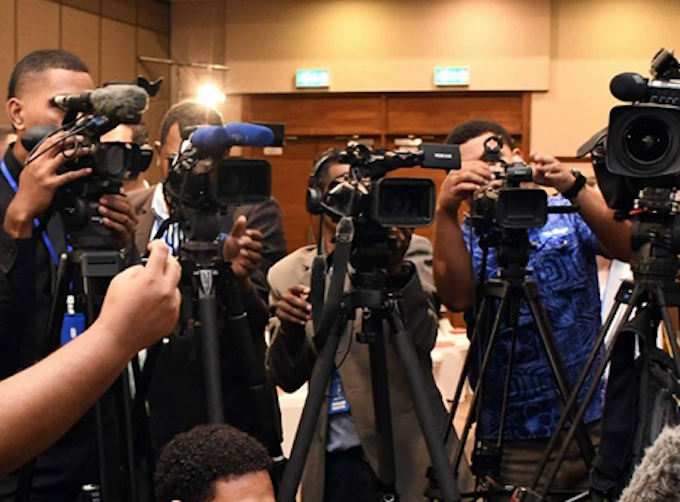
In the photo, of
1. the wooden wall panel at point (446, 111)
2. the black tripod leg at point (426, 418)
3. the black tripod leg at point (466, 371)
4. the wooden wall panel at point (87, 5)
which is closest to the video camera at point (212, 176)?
the black tripod leg at point (426, 418)

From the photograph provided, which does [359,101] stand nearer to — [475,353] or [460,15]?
[460,15]

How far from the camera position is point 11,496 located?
185cm

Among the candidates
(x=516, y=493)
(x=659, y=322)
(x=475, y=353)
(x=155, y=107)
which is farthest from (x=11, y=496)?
(x=155, y=107)

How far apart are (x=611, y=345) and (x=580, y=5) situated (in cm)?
735

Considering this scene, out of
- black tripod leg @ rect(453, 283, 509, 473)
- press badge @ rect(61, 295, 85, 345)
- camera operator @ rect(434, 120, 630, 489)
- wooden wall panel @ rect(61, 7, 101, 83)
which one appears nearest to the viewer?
press badge @ rect(61, 295, 85, 345)

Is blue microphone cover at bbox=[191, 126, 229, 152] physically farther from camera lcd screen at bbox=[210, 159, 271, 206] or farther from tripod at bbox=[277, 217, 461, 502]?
tripod at bbox=[277, 217, 461, 502]

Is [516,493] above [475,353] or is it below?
below

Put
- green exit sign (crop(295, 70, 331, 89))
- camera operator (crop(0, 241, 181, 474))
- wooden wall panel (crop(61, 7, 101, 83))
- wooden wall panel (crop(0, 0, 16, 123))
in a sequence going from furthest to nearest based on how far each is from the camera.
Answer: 1. green exit sign (crop(295, 70, 331, 89))
2. wooden wall panel (crop(61, 7, 101, 83))
3. wooden wall panel (crop(0, 0, 16, 123))
4. camera operator (crop(0, 241, 181, 474))

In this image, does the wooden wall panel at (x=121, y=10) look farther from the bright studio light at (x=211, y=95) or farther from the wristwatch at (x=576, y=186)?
the wristwatch at (x=576, y=186)

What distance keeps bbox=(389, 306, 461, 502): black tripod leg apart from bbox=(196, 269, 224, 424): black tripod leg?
0.37 meters

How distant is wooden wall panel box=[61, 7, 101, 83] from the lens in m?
7.76

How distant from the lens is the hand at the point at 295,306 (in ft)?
6.98

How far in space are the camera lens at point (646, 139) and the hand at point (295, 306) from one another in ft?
2.45

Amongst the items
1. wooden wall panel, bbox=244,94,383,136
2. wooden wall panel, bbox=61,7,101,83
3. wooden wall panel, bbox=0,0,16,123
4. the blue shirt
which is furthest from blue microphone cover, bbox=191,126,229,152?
wooden wall panel, bbox=244,94,383,136
